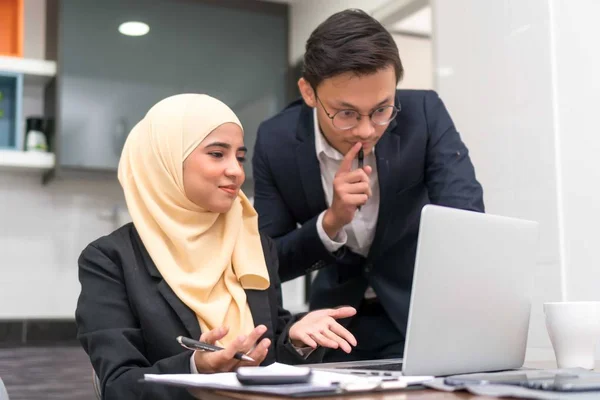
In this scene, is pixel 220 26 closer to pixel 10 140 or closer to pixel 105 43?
pixel 105 43

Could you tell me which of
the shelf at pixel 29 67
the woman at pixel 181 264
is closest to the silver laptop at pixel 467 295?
the woman at pixel 181 264

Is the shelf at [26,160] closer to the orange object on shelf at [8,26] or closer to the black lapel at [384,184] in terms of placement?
the orange object on shelf at [8,26]

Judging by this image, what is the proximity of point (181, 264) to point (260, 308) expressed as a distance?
0.56 feet

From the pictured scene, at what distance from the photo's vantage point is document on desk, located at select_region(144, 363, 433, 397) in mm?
802

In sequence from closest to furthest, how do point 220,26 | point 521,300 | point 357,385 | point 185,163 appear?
point 357,385 → point 521,300 → point 185,163 → point 220,26

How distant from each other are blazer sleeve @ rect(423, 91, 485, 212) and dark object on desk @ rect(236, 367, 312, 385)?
38.5 inches

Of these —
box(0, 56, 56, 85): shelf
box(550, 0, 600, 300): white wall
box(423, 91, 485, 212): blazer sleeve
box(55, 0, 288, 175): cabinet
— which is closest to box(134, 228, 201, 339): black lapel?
box(423, 91, 485, 212): blazer sleeve

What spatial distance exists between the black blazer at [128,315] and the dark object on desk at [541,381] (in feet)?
1.46

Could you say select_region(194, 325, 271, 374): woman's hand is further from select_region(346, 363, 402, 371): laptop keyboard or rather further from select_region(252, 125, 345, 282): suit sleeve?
select_region(252, 125, 345, 282): suit sleeve

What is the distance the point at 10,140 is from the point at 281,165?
2648 millimetres

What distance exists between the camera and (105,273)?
1381 millimetres

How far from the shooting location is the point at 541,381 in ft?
2.94

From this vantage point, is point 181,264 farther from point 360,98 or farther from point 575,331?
point 575,331

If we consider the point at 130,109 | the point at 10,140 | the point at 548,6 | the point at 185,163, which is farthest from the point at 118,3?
the point at 185,163
